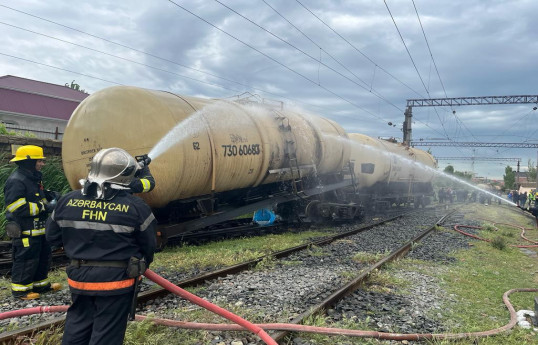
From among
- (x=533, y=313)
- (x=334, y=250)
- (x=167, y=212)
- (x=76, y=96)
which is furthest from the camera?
(x=76, y=96)

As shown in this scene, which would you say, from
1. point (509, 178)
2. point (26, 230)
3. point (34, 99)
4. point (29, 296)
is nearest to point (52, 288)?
point (29, 296)

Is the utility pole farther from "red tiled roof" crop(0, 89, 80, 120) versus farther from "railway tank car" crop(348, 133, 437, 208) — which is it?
"red tiled roof" crop(0, 89, 80, 120)

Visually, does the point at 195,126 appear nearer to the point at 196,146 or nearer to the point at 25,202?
the point at 196,146

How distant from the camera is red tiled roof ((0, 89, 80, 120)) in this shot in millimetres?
25422

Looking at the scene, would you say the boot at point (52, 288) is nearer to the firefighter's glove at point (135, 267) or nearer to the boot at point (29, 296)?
the boot at point (29, 296)

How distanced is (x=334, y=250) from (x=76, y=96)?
31.2 metres

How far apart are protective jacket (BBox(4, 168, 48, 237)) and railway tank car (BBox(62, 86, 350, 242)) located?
1.59 m

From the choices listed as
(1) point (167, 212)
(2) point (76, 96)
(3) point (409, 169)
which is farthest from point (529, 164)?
(1) point (167, 212)

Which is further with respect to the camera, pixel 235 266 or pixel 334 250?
pixel 334 250

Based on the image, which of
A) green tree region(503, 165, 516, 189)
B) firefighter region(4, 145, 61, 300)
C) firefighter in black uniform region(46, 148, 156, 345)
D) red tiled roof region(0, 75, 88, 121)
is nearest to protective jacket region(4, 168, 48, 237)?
firefighter region(4, 145, 61, 300)

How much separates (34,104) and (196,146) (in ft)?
85.3

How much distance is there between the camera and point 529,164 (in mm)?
71938

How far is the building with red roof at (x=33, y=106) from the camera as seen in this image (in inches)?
989

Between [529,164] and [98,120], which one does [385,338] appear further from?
[529,164]
